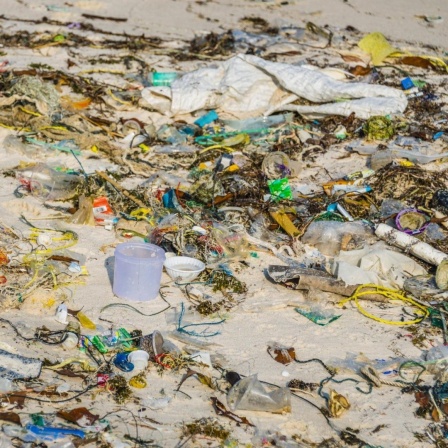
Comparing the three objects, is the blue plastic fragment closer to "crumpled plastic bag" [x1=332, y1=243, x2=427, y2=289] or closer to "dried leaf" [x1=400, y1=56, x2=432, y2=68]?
"crumpled plastic bag" [x1=332, y1=243, x2=427, y2=289]

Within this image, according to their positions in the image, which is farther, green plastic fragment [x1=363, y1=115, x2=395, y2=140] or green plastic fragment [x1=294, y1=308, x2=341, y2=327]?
green plastic fragment [x1=363, y1=115, x2=395, y2=140]

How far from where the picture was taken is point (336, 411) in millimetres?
4320

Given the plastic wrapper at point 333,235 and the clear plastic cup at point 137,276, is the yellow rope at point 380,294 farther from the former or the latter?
the clear plastic cup at point 137,276

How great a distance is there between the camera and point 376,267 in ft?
19.5

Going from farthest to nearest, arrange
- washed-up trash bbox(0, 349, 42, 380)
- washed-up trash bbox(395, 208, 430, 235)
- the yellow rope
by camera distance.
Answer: washed-up trash bbox(395, 208, 430, 235) → the yellow rope → washed-up trash bbox(0, 349, 42, 380)

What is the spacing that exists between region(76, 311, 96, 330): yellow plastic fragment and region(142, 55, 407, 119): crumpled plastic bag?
170 inches

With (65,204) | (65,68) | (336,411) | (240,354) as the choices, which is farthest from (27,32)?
(336,411)

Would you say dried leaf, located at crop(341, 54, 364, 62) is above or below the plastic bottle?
below

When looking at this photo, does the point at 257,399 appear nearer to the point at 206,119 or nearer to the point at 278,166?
the point at 278,166

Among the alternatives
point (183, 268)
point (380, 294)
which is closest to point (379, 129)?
point (380, 294)

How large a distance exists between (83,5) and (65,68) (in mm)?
3380

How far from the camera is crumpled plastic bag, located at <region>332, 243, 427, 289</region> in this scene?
18.9 ft

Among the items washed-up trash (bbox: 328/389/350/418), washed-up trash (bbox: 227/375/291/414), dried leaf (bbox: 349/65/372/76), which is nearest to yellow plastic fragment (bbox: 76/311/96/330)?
washed-up trash (bbox: 227/375/291/414)

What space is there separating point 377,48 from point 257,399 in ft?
26.1
